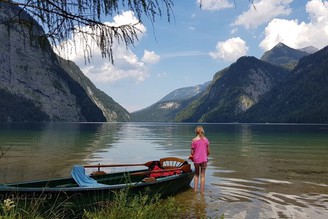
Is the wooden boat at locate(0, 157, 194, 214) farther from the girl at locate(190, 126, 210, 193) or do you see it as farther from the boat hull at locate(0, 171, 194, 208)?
the girl at locate(190, 126, 210, 193)

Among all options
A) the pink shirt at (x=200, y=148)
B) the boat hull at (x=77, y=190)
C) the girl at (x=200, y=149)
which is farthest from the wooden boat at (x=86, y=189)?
the pink shirt at (x=200, y=148)

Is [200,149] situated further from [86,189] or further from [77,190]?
[77,190]

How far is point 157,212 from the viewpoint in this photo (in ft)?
24.6

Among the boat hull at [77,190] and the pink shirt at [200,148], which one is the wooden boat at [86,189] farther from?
the pink shirt at [200,148]

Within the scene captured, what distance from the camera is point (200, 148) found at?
1446 centimetres

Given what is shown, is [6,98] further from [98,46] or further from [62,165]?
[98,46]

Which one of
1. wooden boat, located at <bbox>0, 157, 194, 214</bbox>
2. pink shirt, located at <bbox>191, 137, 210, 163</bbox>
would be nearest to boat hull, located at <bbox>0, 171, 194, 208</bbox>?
wooden boat, located at <bbox>0, 157, 194, 214</bbox>

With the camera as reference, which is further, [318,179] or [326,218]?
[318,179]

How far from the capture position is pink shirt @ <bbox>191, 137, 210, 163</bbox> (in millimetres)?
14352

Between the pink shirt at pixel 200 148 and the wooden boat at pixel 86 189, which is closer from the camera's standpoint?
the wooden boat at pixel 86 189

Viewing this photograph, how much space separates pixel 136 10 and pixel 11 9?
204 centimetres

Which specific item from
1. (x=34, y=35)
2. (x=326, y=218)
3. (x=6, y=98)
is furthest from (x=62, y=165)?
(x=6, y=98)

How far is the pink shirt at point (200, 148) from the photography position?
1435cm

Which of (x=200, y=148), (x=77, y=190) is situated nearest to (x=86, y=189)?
(x=77, y=190)
